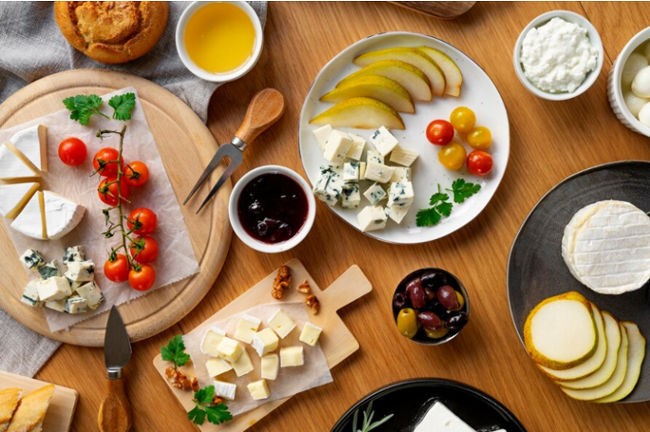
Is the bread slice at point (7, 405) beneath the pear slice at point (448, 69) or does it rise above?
beneath

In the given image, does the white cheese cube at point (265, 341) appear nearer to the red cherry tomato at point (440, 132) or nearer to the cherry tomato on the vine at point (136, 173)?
the cherry tomato on the vine at point (136, 173)

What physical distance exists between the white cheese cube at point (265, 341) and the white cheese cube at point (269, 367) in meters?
0.02

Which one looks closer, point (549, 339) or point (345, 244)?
point (549, 339)

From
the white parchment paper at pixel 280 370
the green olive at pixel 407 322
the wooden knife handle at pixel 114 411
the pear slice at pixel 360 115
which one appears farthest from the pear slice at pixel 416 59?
the wooden knife handle at pixel 114 411

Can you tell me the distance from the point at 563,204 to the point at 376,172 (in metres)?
0.56

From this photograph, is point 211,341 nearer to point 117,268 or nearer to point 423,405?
point 117,268

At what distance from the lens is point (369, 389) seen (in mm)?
1913

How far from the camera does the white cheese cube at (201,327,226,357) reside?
1.88 m

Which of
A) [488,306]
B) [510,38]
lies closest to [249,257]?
[488,306]

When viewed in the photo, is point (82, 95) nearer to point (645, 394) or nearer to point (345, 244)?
point (345, 244)

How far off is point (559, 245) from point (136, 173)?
1236 mm

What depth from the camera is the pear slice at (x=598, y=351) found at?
1.76 metres

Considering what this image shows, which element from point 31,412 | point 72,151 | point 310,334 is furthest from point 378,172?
point 31,412

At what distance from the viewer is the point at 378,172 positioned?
1.80 meters
